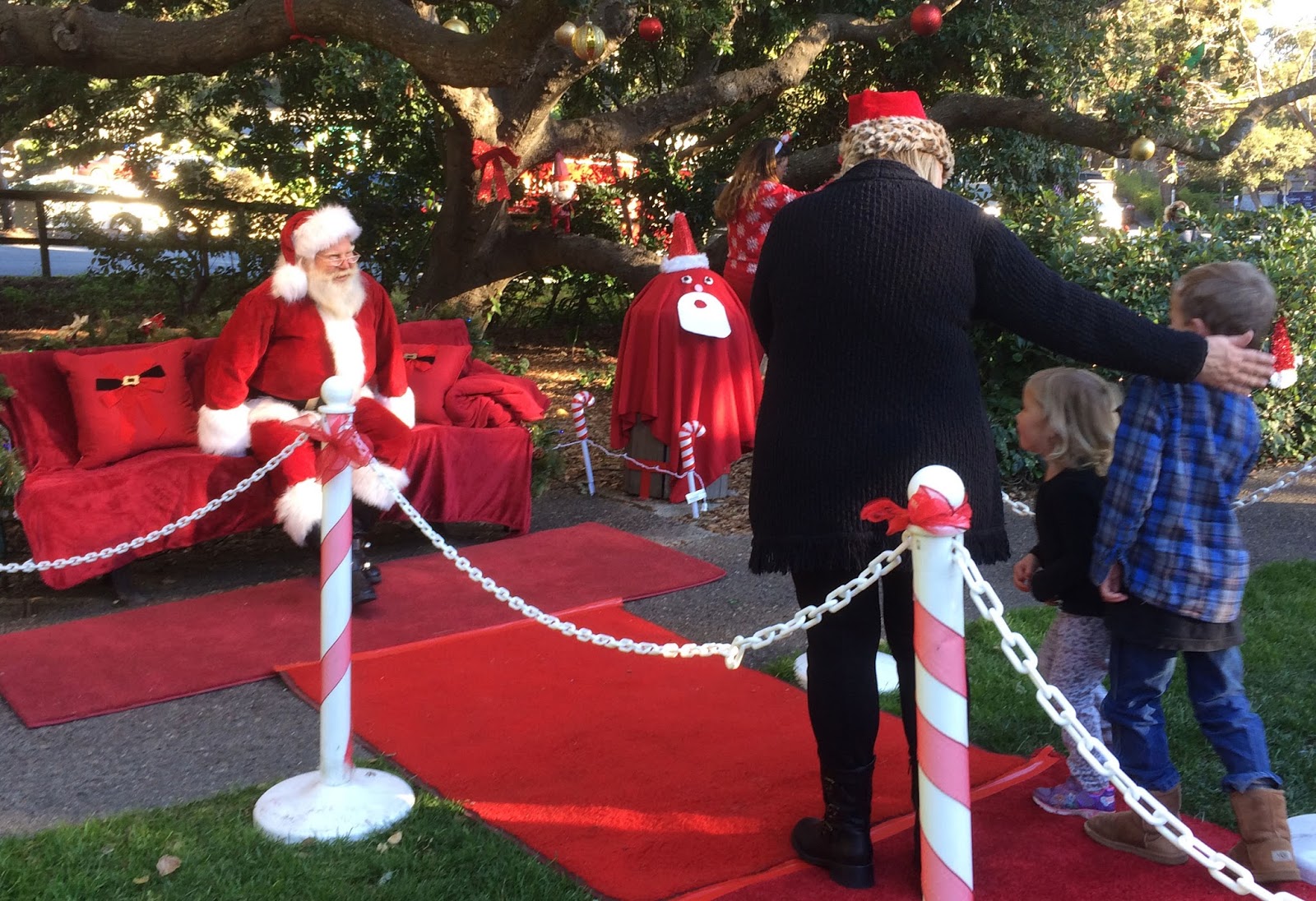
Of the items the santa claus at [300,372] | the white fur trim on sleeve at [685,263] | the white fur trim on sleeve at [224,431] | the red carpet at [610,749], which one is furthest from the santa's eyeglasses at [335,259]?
the white fur trim on sleeve at [685,263]

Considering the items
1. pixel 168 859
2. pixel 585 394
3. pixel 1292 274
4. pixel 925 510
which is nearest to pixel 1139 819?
pixel 925 510

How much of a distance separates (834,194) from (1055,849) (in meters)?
1.87

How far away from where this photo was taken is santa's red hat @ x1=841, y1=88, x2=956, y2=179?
9.32 ft

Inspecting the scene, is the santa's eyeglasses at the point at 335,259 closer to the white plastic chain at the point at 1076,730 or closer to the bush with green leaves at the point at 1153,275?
the white plastic chain at the point at 1076,730

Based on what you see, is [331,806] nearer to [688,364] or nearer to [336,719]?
[336,719]

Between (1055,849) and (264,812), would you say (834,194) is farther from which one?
(264,812)

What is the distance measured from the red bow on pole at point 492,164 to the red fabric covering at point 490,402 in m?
3.32

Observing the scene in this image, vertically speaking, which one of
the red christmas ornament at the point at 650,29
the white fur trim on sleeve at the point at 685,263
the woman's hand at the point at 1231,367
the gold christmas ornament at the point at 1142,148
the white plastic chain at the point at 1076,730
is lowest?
the white plastic chain at the point at 1076,730

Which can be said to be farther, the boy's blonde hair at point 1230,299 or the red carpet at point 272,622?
the red carpet at point 272,622

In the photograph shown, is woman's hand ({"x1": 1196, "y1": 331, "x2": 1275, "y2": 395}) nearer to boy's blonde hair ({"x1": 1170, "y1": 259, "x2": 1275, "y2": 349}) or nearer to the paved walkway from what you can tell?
boy's blonde hair ({"x1": 1170, "y1": 259, "x2": 1275, "y2": 349})

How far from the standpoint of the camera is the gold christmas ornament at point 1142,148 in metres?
9.75

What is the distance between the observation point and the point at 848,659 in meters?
2.94

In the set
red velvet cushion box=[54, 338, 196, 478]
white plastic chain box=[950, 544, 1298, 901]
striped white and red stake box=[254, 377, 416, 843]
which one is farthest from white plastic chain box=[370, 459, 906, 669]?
red velvet cushion box=[54, 338, 196, 478]

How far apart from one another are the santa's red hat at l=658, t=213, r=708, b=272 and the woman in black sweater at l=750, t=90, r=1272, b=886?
14.3ft
